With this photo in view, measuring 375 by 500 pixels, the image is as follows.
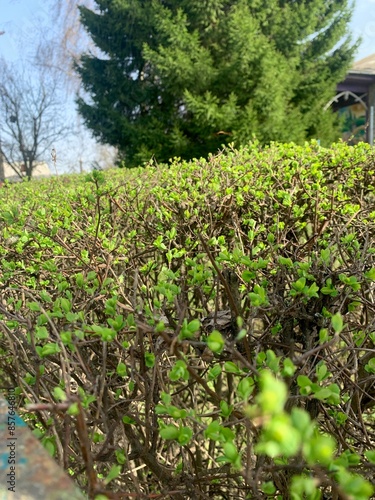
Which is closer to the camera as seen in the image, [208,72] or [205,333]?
[205,333]

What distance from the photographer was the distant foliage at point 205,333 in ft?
3.30

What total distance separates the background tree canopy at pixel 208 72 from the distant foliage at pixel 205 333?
1210 cm

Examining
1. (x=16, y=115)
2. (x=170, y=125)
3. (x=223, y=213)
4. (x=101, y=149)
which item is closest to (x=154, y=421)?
(x=223, y=213)

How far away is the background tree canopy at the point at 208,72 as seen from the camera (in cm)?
1541

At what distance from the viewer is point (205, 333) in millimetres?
1670

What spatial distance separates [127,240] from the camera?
8.25 ft

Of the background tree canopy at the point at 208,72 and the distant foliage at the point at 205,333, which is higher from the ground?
the background tree canopy at the point at 208,72

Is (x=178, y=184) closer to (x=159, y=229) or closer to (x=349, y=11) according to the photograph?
(x=159, y=229)

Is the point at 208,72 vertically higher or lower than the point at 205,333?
higher

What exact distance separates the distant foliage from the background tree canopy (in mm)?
12095

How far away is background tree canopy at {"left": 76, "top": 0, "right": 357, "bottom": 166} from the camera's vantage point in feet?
50.5

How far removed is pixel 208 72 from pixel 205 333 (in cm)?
1524

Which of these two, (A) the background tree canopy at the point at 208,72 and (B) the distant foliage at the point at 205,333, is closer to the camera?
(B) the distant foliage at the point at 205,333

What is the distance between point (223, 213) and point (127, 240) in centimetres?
54
